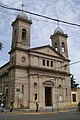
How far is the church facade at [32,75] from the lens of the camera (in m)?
36.5

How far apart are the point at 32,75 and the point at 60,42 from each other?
1343cm

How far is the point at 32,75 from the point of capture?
37.9m

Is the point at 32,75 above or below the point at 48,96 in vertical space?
above

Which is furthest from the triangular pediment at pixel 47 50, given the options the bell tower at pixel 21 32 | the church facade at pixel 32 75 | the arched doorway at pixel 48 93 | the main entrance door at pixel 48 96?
the main entrance door at pixel 48 96

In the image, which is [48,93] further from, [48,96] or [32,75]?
[32,75]

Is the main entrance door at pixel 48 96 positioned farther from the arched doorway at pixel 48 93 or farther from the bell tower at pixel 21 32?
the bell tower at pixel 21 32

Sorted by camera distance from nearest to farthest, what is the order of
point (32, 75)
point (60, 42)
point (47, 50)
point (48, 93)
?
point (32, 75)
point (48, 93)
point (47, 50)
point (60, 42)

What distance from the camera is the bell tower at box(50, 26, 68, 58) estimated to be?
47028 millimetres

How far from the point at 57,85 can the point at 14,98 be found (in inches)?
433

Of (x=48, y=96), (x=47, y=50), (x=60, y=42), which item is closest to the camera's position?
(x=48, y=96)

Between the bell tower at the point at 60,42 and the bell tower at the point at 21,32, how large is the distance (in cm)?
919

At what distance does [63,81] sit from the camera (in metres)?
43.5

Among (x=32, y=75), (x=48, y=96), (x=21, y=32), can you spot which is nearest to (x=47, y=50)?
(x=21, y=32)

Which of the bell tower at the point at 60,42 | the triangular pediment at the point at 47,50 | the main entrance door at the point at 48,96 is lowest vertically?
the main entrance door at the point at 48,96
